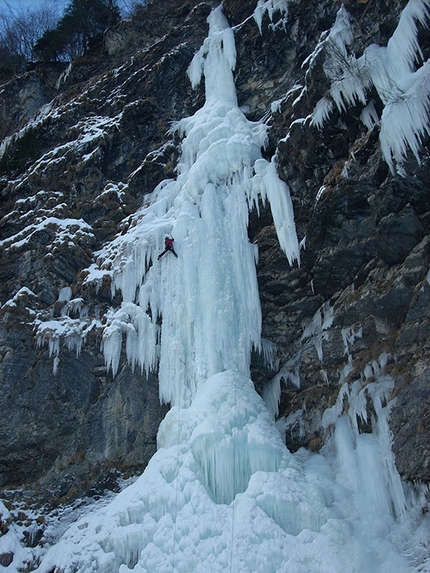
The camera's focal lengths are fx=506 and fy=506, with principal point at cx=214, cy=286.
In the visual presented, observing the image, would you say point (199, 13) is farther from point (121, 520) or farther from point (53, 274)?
point (121, 520)

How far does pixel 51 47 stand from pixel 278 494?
23919mm

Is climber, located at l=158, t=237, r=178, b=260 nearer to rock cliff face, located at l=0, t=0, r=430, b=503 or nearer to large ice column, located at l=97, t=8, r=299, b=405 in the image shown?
large ice column, located at l=97, t=8, r=299, b=405

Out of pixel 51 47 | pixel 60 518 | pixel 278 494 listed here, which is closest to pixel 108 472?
pixel 60 518


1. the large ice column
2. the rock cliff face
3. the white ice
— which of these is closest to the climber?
the large ice column

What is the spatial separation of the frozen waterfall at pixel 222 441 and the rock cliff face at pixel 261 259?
21.1 inches

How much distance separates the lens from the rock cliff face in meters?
9.46

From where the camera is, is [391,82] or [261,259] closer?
[391,82]

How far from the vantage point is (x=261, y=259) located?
12.3 meters

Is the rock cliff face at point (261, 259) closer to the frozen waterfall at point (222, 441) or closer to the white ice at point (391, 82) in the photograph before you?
the white ice at point (391, 82)

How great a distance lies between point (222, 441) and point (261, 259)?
4.90 meters

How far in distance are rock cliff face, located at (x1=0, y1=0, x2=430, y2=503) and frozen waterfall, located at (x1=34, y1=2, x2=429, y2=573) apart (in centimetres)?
54

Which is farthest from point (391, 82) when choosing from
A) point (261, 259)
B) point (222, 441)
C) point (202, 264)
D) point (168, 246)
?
point (222, 441)

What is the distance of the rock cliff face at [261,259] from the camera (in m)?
9.46

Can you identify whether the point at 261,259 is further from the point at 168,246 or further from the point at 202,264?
the point at 168,246
